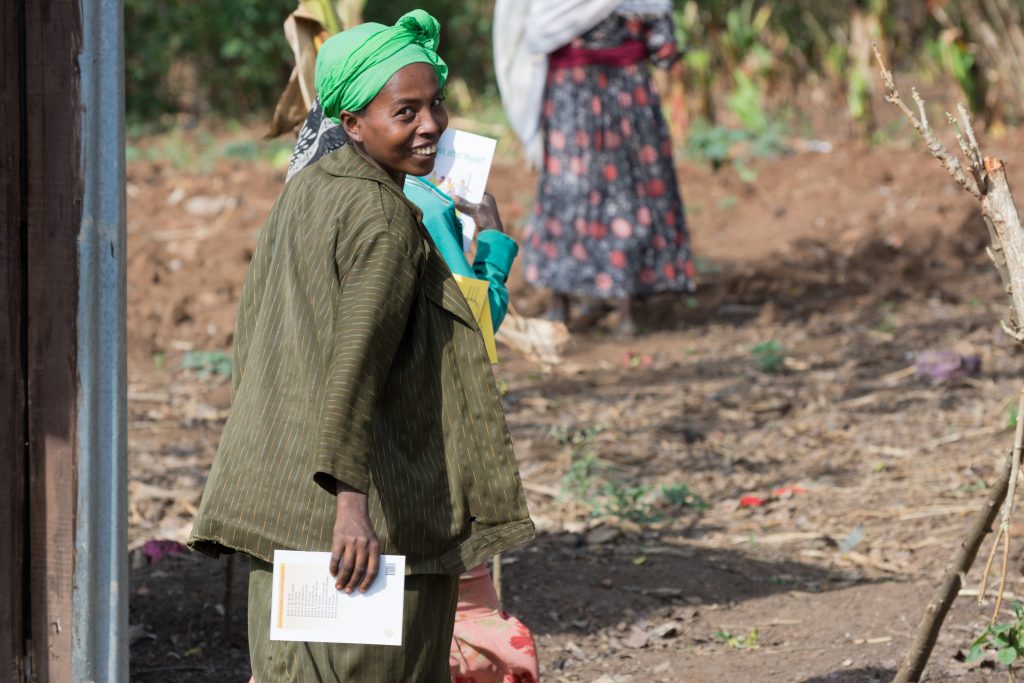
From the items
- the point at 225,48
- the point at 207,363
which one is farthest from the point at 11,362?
the point at 225,48

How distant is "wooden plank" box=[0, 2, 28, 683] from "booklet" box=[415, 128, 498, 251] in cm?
80

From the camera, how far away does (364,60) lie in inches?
87.7

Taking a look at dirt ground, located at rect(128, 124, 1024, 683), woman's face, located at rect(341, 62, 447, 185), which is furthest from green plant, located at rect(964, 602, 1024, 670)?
woman's face, located at rect(341, 62, 447, 185)

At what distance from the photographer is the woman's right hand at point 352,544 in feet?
6.84

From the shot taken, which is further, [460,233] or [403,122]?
[460,233]

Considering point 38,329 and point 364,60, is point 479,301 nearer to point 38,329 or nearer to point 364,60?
point 364,60

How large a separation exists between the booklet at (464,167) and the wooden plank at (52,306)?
726mm

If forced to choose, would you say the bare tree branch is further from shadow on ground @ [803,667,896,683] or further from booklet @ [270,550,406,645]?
A: shadow on ground @ [803,667,896,683]

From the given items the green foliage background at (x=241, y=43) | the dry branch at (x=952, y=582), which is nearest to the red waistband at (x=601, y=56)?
the dry branch at (x=952, y=582)

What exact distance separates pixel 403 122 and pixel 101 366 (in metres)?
0.73

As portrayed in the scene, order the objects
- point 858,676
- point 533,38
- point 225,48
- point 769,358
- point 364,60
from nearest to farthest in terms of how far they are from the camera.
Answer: point 364,60
point 858,676
point 769,358
point 533,38
point 225,48

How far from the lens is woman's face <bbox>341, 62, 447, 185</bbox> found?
2236mm

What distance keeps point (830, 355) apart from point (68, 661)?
499 cm

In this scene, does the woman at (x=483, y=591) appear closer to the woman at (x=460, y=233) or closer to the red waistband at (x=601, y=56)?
the woman at (x=460, y=233)
